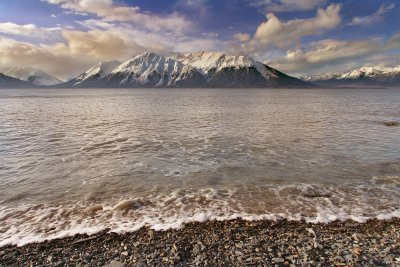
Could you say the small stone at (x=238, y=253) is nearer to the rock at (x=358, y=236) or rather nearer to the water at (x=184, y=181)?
the water at (x=184, y=181)

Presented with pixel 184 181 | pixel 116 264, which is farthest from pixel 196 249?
pixel 184 181

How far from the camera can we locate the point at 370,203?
13.5m

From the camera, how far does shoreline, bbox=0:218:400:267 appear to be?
867 centimetres

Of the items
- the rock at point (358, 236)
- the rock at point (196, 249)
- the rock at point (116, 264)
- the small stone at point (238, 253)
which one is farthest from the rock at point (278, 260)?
the rock at point (116, 264)

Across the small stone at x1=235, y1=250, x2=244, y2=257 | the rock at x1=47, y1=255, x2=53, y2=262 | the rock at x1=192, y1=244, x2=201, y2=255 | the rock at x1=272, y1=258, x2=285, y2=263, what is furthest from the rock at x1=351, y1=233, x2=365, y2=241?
the rock at x1=47, y1=255, x2=53, y2=262

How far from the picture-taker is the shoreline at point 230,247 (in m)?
8.67

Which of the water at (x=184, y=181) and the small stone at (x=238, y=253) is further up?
the small stone at (x=238, y=253)

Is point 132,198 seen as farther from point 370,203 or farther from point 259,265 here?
point 370,203

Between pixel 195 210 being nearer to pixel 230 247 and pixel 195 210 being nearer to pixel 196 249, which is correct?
pixel 196 249

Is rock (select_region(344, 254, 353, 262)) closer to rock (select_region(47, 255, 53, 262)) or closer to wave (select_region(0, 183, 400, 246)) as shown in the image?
wave (select_region(0, 183, 400, 246))

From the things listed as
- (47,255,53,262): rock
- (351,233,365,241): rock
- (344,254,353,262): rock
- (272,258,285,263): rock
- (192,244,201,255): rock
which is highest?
(272,258,285,263): rock

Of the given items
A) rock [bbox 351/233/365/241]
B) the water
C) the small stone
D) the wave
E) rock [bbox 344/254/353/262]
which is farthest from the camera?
the water

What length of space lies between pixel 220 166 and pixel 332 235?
1019 centimetres

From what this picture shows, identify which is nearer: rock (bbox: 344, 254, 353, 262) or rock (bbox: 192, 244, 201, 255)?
rock (bbox: 344, 254, 353, 262)
